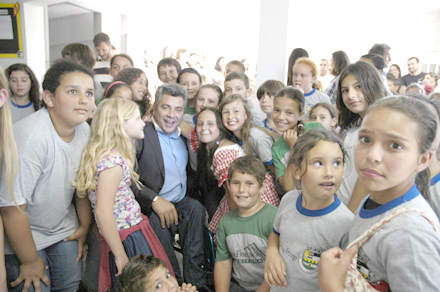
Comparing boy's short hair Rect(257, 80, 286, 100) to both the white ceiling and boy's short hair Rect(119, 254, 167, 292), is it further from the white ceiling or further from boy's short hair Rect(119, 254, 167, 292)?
the white ceiling

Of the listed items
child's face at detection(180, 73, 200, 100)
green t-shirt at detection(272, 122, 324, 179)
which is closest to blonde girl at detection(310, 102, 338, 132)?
green t-shirt at detection(272, 122, 324, 179)

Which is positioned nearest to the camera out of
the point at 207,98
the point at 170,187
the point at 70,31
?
the point at 170,187

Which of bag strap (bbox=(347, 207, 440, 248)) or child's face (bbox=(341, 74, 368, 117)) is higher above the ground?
child's face (bbox=(341, 74, 368, 117))

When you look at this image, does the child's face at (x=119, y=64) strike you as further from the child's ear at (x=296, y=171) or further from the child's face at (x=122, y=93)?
the child's ear at (x=296, y=171)

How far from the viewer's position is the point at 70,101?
1.63 meters

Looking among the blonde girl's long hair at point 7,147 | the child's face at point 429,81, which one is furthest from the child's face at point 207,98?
the child's face at point 429,81

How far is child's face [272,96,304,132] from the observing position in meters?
2.14

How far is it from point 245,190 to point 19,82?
2555mm

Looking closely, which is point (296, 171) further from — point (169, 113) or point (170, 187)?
point (169, 113)

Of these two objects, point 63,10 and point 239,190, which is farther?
point 63,10

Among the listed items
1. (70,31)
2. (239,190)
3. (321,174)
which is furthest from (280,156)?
(70,31)

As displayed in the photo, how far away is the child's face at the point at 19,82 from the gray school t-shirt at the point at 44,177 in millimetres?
1713

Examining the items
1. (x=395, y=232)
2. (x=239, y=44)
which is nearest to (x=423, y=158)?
(x=395, y=232)

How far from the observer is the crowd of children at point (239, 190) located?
0.85m
